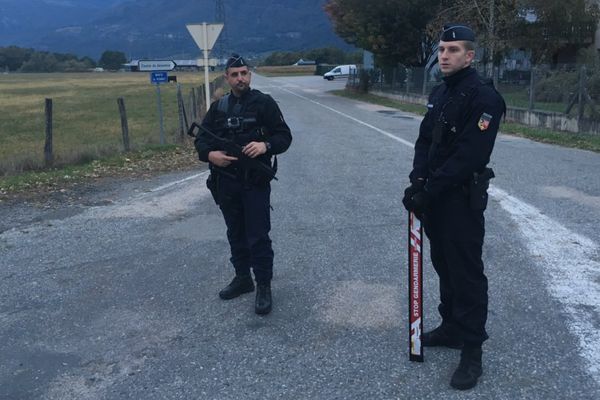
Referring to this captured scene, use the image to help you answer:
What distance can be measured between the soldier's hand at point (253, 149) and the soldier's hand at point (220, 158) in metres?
0.12

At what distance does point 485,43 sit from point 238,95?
21.3 m

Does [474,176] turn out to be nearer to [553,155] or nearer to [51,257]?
[51,257]

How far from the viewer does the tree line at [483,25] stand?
24.0 metres

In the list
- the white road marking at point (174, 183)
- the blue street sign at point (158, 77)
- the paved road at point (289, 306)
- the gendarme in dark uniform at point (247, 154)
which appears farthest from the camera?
the blue street sign at point (158, 77)

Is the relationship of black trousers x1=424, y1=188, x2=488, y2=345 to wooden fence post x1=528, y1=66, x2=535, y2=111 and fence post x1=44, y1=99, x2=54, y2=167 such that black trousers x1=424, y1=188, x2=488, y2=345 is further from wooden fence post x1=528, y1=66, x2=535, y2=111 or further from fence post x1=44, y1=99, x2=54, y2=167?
wooden fence post x1=528, y1=66, x2=535, y2=111

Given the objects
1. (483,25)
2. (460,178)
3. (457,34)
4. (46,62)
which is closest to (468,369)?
(460,178)

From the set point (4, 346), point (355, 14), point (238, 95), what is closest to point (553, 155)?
point (238, 95)

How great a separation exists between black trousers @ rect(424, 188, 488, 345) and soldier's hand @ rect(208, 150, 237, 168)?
1.54 meters

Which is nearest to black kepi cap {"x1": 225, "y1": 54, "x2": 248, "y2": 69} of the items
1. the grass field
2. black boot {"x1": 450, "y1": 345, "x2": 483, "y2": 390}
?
black boot {"x1": 450, "y1": 345, "x2": 483, "y2": 390}

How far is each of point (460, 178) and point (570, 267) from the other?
2506mm

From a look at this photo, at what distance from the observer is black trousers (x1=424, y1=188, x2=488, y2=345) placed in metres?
3.31

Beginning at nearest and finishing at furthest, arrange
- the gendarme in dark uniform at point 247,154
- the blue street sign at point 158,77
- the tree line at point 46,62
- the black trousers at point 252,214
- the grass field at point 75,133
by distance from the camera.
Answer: the gendarme in dark uniform at point 247,154, the black trousers at point 252,214, the grass field at point 75,133, the blue street sign at point 158,77, the tree line at point 46,62

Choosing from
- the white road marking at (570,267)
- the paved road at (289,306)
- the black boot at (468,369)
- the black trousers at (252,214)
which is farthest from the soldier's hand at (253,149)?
the white road marking at (570,267)

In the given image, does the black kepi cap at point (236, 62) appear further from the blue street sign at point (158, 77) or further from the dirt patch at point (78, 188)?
the blue street sign at point (158, 77)
